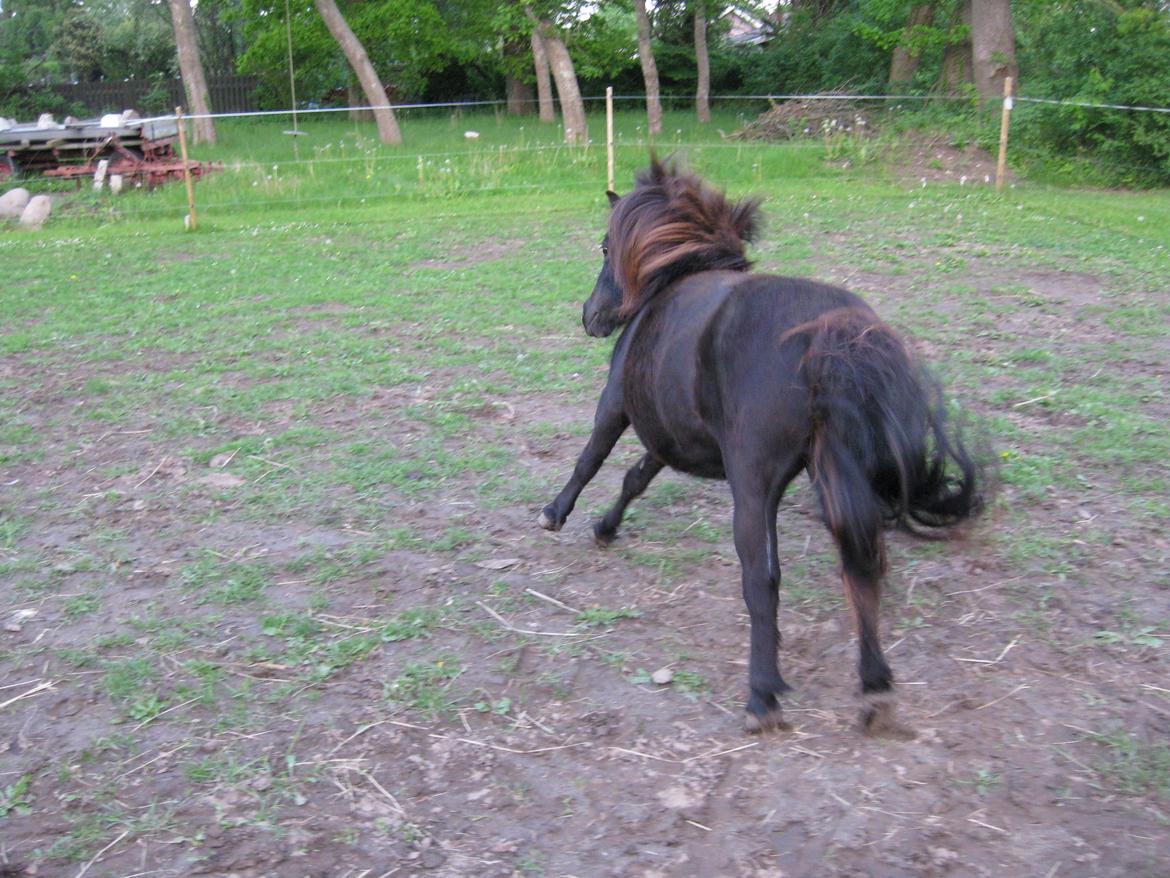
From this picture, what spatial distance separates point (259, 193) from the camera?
1466 cm

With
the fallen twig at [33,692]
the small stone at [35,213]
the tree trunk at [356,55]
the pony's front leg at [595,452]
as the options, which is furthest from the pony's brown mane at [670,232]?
the tree trunk at [356,55]

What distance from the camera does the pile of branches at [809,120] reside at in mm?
18156

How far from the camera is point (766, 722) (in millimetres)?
3150

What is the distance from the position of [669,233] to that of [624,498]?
1.14 m

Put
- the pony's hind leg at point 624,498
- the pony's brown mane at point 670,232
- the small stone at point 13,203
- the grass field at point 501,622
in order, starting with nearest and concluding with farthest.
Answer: the grass field at point 501,622
the pony's brown mane at point 670,232
the pony's hind leg at point 624,498
the small stone at point 13,203

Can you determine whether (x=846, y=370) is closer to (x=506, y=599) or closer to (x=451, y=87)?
(x=506, y=599)

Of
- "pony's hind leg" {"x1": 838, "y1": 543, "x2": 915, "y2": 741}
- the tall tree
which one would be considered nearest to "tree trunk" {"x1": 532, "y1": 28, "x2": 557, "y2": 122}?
the tall tree

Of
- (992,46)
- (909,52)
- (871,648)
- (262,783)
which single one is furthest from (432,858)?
(909,52)

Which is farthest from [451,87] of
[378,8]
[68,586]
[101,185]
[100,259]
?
[68,586]

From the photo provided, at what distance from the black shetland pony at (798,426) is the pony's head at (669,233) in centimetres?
18

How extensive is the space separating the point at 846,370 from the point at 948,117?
16.3 meters

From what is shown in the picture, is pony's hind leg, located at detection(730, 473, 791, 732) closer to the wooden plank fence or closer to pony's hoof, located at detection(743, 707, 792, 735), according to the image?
pony's hoof, located at detection(743, 707, 792, 735)

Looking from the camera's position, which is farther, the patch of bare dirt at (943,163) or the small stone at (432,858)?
the patch of bare dirt at (943,163)

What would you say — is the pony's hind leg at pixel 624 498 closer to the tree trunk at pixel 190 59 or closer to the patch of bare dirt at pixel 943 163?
the patch of bare dirt at pixel 943 163
